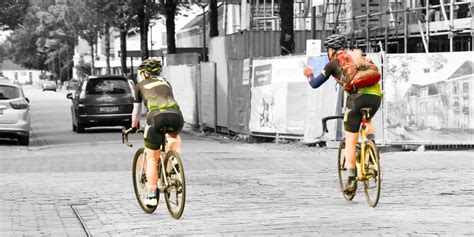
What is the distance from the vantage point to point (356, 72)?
35.7 feet

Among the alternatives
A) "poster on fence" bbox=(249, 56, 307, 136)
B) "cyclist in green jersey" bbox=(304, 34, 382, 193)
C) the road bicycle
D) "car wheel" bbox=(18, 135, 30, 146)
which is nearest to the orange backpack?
"cyclist in green jersey" bbox=(304, 34, 382, 193)

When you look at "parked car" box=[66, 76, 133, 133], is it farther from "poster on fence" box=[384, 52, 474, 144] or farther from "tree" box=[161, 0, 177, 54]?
"poster on fence" box=[384, 52, 474, 144]

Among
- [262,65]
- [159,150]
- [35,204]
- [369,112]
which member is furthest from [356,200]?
[262,65]

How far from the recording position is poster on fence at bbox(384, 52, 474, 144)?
63.8 ft

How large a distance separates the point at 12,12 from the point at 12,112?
32.1 meters

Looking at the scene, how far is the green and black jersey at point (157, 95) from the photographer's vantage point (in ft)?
Answer: 33.7

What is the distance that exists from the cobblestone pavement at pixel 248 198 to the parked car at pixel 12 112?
4.48 metres

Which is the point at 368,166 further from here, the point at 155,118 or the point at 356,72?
the point at 155,118

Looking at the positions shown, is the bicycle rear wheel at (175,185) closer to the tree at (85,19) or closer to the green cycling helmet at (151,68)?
the green cycling helmet at (151,68)

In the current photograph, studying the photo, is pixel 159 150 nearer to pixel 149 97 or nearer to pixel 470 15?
pixel 149 97

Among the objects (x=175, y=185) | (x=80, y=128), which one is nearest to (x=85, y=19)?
(x=80, y=128)

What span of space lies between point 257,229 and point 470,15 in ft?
62.2

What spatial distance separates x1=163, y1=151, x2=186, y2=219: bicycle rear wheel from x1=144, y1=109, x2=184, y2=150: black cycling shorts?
0.24 m

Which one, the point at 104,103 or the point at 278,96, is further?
the point at 104,103
